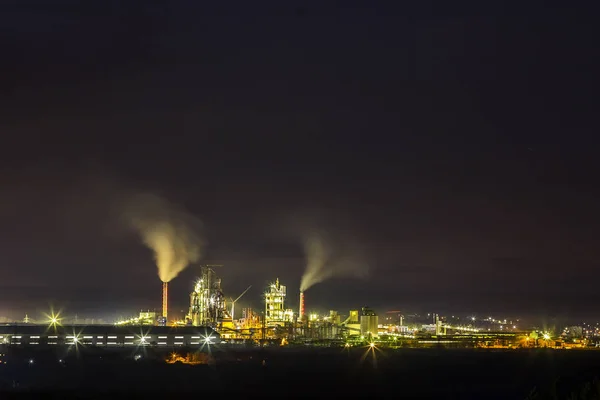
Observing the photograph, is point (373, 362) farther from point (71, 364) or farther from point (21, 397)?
point (21, 397)

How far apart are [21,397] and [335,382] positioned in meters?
57.7

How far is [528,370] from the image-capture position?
17025 centimetres

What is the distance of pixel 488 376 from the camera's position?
504ft

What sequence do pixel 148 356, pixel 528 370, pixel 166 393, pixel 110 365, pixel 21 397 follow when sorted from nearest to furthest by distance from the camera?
pixel 21 397, pixel 166 393, pixel 110 365, pixel 528 370, pixel 148 356

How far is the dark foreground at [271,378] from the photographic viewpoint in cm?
10375

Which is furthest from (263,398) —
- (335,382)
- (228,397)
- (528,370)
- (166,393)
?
(528,370)

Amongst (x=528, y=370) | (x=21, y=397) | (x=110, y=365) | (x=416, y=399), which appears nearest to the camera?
(x=21, y=397)

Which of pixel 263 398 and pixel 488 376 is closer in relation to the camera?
pixel 263 398

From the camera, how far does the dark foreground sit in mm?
103750

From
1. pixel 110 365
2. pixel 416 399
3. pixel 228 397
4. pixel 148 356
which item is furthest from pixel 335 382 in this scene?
pixel 148 356

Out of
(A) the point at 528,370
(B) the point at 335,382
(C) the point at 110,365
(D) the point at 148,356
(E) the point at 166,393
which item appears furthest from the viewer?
(D) the point at 148,356

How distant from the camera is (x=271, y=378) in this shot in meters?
134

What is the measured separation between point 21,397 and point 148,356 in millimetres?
106946

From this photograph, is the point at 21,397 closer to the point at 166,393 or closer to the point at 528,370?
the point at 166,393
